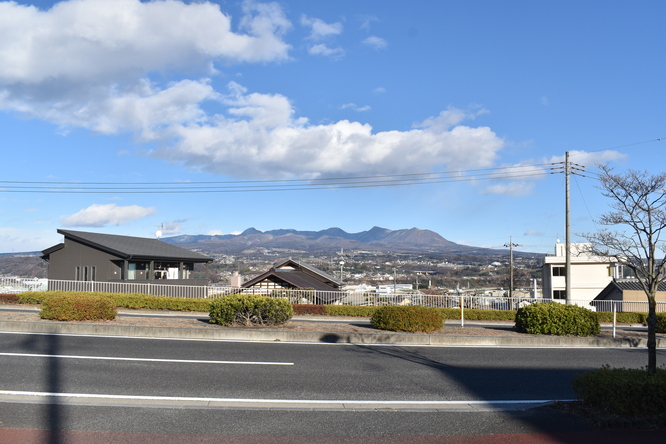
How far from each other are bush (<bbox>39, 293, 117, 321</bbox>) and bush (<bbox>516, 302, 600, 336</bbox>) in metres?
12.9

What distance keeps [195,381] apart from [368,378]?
300 cm

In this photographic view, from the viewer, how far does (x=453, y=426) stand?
622 cm

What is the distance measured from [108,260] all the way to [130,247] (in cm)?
208

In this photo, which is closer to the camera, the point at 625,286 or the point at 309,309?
the point at 309,309

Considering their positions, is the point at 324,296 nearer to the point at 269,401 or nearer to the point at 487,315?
the point at 487,315

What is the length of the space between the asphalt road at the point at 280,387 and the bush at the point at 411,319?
1.73m

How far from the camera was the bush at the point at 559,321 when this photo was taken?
49.4 ft

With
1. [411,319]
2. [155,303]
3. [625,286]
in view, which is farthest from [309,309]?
[625,286]

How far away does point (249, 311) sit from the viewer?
14633mm

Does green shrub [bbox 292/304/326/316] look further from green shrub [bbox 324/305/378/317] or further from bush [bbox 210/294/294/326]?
bush [bbox 210/294/294/326]

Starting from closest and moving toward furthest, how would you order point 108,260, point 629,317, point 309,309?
point 309,309 → point 629,317 → point 108,260

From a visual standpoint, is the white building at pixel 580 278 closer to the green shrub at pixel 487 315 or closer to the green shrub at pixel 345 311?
the green shrub at pixel 487 315

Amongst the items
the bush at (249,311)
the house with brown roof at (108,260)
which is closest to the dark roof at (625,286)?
the bush at (249,311)

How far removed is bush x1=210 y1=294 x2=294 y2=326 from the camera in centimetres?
1464
